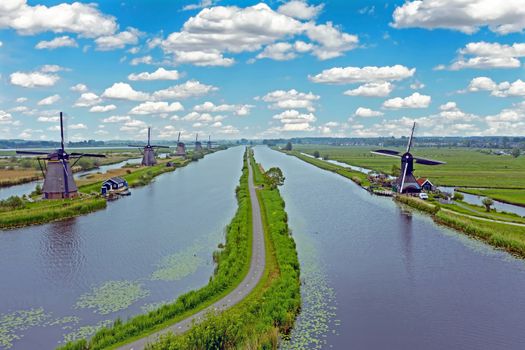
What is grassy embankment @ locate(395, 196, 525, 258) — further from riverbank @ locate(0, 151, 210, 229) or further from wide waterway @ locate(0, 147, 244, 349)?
riverbank @ locate(0, 151, 210, 229)

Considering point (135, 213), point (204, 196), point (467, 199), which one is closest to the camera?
point (135, 213)

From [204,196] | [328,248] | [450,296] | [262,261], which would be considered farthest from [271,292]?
[204,196]

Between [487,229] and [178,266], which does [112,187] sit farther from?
[487,229]

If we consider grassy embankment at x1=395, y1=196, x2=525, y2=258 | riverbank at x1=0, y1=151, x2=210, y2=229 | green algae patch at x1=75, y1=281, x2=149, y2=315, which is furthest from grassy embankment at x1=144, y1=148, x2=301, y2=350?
riverbank at x1=0, y1=151, x2=210, y2=229

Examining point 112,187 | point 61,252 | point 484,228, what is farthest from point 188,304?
point 112,187

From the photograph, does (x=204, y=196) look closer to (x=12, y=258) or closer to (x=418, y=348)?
(x=12, y=258)

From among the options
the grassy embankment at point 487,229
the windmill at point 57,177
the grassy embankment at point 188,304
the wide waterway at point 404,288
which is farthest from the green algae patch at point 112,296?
the windmill at point 57,177
